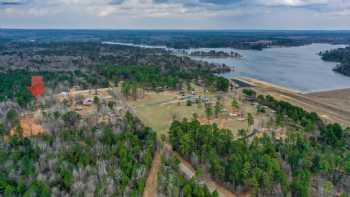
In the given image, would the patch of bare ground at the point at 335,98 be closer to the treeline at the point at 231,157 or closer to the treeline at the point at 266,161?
the treeline at the point at 266,161

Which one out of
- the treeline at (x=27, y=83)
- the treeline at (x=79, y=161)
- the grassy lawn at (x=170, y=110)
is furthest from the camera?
the treeline at (x=27, y=83)

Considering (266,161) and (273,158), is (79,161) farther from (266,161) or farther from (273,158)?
(273,158)

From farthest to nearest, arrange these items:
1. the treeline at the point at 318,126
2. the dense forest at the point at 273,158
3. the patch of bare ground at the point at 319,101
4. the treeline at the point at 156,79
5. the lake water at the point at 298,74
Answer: the lake water at the point at 298,74 < the treeline at the point at 156,79 < the patch of bare ground at the point at 319,101 < the treeline at the point at 318,126 < the dense forest at the point at 273,158

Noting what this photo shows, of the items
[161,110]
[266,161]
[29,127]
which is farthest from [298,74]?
[29,127]

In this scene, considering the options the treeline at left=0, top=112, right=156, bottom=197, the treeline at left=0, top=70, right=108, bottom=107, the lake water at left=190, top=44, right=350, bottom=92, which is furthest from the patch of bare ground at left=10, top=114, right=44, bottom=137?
the lake water at left=190, top=44, right=350, bottom=92

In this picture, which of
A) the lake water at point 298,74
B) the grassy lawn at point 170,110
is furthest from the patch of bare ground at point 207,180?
the lake water at point 298,74

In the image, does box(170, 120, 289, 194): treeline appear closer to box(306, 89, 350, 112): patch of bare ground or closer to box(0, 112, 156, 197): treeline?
box(0, 112, 156, 197): treeline

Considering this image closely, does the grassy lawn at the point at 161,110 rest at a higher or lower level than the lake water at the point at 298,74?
lower

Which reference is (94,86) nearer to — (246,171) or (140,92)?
(140,92)
